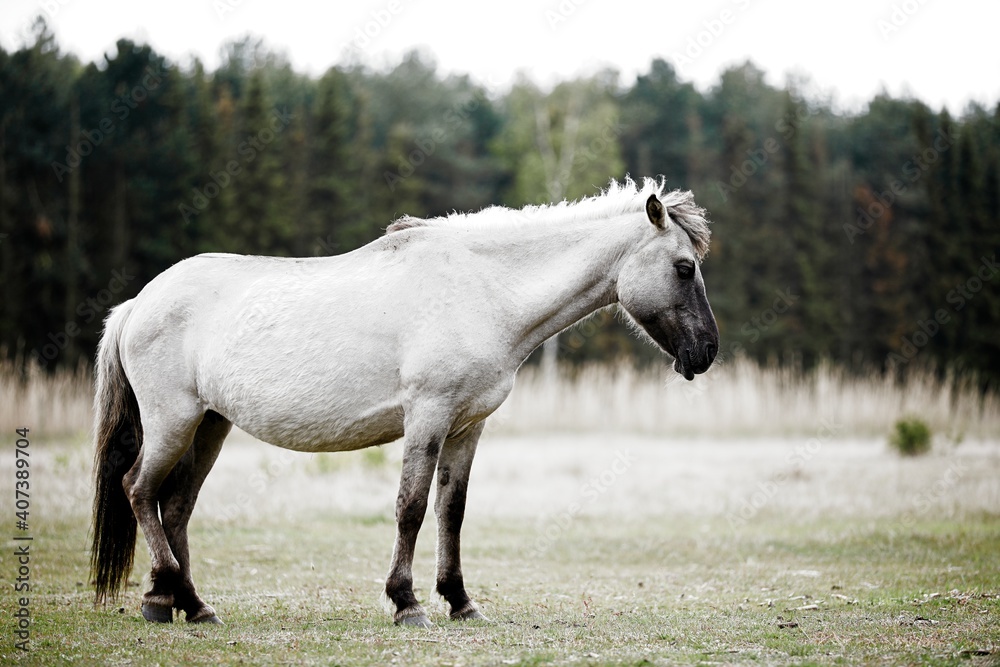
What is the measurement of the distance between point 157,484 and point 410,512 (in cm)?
173

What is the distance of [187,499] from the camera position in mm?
6070

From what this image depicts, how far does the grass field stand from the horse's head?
1724 millimetres

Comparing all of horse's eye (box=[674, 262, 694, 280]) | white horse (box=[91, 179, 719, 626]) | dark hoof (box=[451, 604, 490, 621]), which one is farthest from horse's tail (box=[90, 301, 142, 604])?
horse's eye (box=[674, 262, 694, 280])

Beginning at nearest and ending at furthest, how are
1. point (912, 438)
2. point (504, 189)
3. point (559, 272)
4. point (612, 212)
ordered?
point (559, 272) < point (612, 212) < point (912, 438) < point (504, 189)

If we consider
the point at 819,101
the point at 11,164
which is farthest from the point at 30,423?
the point at 819,101

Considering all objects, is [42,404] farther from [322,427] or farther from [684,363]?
[684,363]

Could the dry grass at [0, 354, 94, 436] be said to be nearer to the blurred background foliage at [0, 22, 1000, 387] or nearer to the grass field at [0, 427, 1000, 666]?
the grass field at [0, 427, 1000, 666]

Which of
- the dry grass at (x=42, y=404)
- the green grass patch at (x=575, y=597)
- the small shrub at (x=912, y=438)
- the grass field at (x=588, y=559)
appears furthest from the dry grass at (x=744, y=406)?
the dry grass at (x=42, y=404)

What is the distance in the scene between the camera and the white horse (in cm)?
549

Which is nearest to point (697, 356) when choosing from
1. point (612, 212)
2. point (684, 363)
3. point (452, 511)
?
point (684, 363)

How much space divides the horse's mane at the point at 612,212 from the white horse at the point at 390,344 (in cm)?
1

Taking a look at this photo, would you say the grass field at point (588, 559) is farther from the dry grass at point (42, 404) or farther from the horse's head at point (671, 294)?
the horse's head at point (671, 294)

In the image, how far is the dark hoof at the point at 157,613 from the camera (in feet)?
18.5

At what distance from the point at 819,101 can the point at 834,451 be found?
4554cm
